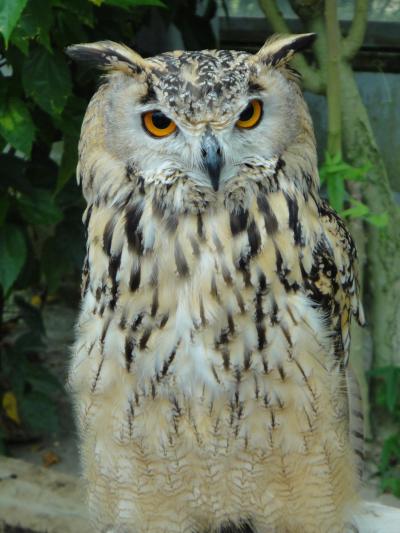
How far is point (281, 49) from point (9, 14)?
23.5 inches

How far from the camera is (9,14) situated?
1.90 m

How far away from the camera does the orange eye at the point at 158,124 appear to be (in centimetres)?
166

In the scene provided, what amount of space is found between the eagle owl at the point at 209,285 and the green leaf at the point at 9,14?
0.63 ft

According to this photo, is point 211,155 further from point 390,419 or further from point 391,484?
point 390,419

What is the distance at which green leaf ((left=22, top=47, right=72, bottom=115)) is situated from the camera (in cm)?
244

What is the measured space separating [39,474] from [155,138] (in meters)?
1.72

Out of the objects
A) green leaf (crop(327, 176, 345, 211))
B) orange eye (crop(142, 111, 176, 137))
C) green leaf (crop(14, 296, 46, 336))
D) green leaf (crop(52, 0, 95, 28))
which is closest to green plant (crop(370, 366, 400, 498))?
green leaf (crop(327, 176, 345, 211))

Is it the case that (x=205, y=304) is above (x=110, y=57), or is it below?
below

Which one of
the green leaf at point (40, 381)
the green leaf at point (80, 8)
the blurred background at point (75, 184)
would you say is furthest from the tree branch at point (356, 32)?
the green leaf at point (40, 381)

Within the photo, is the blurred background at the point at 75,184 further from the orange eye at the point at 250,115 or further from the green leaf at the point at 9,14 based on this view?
the orange eye at the point at 250,115

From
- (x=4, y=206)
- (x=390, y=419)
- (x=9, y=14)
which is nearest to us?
(x=9, y=14)

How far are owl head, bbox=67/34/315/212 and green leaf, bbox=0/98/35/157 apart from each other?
2.20ft

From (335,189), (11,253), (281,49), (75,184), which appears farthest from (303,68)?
(281,49)

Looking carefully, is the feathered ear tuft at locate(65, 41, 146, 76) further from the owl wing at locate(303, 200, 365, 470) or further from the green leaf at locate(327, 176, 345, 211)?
the green leaf at locate(327, 176, 345, 211)
